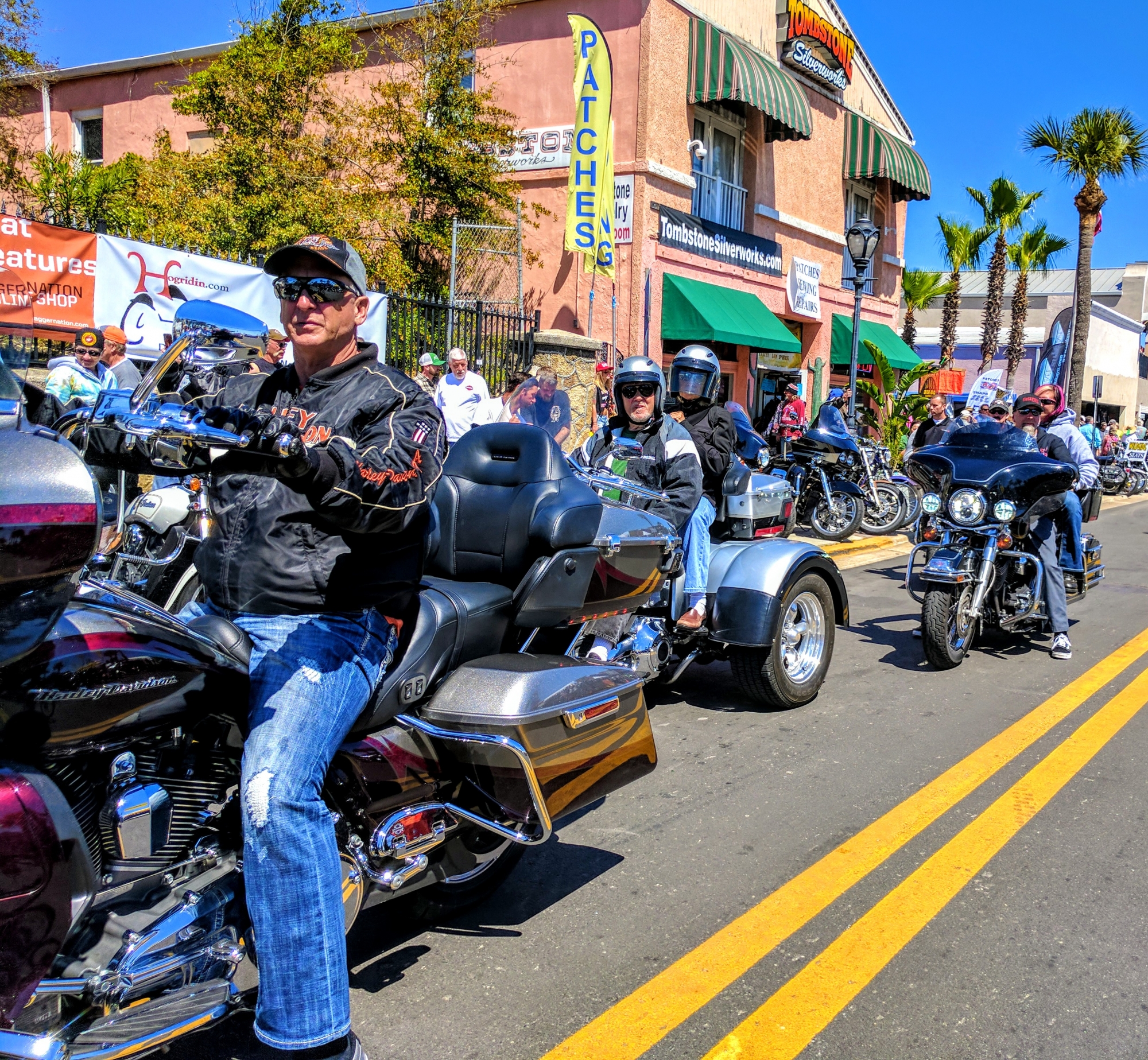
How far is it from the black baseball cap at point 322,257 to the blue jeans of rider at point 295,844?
2.87ft

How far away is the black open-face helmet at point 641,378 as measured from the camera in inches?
201

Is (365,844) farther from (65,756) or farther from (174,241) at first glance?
(174,241)

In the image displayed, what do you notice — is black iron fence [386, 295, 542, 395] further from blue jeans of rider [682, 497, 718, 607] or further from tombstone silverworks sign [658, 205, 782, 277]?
blue jeans of rider [682, 497, 718, 607]

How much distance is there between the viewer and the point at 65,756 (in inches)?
78.0

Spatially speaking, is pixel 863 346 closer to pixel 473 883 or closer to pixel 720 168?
pixel 720 168

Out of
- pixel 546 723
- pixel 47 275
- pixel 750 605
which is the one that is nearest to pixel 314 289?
pixel 546 723

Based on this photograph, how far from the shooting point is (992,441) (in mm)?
6656

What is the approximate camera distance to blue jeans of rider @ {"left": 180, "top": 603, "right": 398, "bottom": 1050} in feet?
7.29

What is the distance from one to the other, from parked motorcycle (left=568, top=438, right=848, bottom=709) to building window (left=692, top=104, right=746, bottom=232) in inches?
486

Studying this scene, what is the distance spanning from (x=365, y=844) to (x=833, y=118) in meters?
20.9

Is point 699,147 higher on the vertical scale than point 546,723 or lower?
higher

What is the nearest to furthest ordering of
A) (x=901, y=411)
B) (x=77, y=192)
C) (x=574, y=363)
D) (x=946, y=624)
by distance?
1. (x=946, y=624)
2. (x=574, y=363)
3. (x=901, y=411)
4. (x=77, y=192)

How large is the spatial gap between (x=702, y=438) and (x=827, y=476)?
6.83 metres

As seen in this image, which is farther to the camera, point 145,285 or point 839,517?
point 839,517
